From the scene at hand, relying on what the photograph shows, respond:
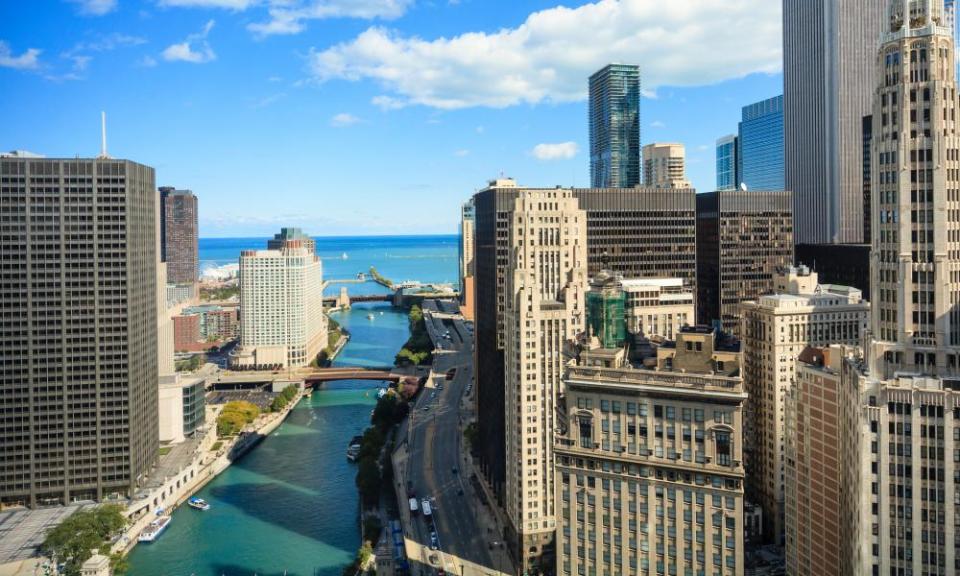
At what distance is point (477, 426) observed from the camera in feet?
469

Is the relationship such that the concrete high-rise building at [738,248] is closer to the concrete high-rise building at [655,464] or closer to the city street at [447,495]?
the city street at [447,495]

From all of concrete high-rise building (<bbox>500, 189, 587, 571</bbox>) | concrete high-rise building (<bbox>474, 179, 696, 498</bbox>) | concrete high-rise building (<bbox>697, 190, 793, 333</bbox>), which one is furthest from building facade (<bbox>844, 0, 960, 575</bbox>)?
concrete high-rise building (<bbox>697, 190, 793, 333</bbox>)

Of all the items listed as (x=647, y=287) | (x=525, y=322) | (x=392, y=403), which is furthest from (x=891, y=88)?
(x=392, y=403)

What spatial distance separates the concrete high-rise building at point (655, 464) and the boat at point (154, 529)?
74202mm

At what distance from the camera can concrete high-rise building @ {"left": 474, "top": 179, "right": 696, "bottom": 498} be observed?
123188 mm

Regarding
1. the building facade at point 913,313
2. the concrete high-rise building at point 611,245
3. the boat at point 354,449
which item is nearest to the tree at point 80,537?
the boat at point 354,449

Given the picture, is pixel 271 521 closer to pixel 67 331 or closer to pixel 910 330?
pixel 67 331

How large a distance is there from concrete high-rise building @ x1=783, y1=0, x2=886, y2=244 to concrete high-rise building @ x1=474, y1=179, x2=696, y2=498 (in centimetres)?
6815

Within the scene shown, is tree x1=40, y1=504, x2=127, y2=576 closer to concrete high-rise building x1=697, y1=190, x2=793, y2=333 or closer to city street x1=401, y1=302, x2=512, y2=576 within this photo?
city street x1=401, y1=302, x2=512, y2=576

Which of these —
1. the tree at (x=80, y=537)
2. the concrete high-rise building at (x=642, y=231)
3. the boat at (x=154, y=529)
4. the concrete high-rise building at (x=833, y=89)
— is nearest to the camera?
the tree at (x=80, y=537)

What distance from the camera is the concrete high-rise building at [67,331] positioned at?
118312 millimetres

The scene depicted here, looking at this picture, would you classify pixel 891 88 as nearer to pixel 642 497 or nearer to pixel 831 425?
pixel 831 425

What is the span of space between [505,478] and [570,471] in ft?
169

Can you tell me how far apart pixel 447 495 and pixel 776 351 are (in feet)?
174
